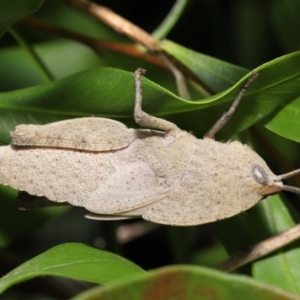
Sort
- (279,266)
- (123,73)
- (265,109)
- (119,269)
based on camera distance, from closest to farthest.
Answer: (119,269)
(123,73)
(265,109)
(279,266)

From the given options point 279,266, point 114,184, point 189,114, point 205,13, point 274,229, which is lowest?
point 279,266

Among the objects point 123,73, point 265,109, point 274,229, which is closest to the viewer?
point 123,73

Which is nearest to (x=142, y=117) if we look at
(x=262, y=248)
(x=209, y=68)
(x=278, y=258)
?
(x=209, y=68)

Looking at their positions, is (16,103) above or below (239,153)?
above

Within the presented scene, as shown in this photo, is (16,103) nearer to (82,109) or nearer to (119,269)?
(82,109)

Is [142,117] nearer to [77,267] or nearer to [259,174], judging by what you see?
[259,174]

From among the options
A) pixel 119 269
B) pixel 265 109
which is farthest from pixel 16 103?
pixel 265 109

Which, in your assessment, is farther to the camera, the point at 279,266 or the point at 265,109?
the point at 279,266
